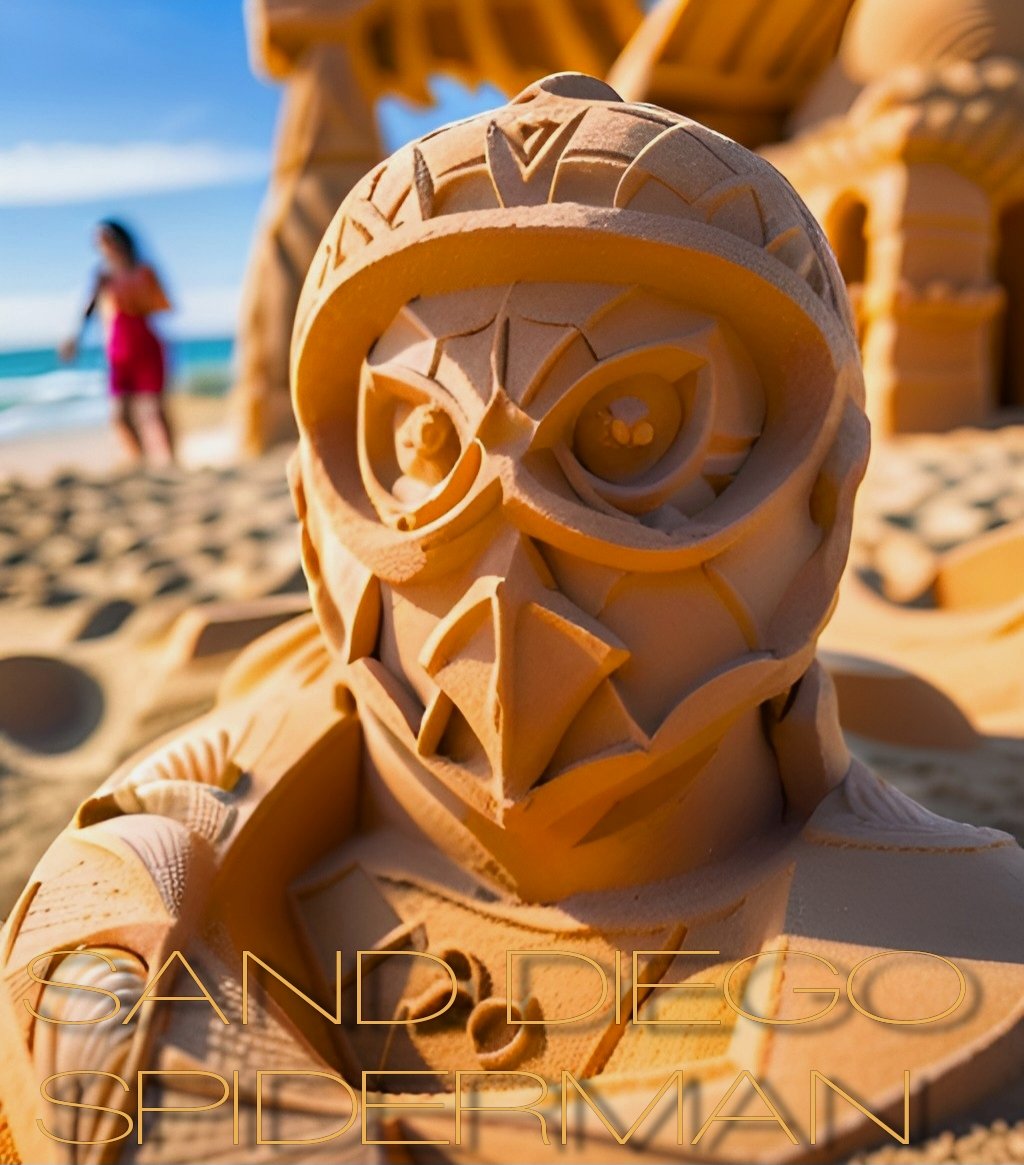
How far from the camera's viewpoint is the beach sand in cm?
251

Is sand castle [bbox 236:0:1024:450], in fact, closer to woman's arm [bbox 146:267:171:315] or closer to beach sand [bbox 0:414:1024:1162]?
beach sand [bbox 0:414:1024:1162]

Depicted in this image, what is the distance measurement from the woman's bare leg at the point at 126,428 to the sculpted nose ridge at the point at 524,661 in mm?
5191

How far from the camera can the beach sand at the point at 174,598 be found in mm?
2510

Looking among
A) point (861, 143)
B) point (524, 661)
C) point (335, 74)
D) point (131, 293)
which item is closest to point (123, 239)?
point (131, 293)

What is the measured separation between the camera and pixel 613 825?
1408 millimetres

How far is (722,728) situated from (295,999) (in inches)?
27.4

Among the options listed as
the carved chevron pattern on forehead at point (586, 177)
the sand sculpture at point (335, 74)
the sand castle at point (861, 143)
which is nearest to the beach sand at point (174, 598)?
the sand castle at point (861, 143)

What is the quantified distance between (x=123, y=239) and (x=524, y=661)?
5272mm

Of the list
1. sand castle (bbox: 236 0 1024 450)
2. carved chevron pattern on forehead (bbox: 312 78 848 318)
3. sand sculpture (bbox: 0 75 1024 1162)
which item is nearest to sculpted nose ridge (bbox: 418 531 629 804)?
sand sculpture (bbox: 0 75 1024 1162)

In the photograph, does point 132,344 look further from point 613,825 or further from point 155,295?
point 613,825

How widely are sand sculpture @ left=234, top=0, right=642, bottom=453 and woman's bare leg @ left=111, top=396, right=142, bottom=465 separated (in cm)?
124

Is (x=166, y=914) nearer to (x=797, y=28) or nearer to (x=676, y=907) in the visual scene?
(x=676, y=907)

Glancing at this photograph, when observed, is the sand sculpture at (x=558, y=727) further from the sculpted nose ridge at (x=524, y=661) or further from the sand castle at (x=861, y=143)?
the sand castle at (x=861, y=143)

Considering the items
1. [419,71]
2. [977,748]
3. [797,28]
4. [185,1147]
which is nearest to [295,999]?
[185,1147]
